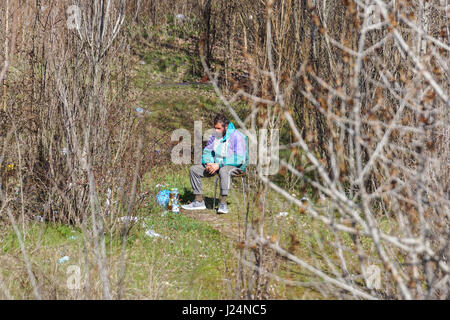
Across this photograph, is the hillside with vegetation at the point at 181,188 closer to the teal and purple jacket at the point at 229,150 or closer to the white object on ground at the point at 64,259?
the white object on ground at the point at 64,259

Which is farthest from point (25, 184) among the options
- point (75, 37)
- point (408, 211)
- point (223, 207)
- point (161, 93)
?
point (161, 93)

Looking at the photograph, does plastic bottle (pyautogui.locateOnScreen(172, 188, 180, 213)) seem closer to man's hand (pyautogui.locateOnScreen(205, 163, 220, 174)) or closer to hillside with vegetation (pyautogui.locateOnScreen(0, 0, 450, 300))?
hillside with vegetation (pyautogui.locateOnScreen(0, 0, 450, 300))

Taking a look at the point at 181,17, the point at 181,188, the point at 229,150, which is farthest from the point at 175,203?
the point at 181,17

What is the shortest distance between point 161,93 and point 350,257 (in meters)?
8.73

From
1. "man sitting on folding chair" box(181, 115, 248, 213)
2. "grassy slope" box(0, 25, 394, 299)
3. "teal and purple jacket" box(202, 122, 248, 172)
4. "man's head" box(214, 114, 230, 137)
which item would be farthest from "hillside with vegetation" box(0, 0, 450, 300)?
"man's head" box(214, 114, 230, 137)

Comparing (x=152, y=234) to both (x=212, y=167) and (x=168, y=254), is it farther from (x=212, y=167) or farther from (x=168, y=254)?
(x=212, y=167)

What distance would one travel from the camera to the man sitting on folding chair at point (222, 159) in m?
6.50

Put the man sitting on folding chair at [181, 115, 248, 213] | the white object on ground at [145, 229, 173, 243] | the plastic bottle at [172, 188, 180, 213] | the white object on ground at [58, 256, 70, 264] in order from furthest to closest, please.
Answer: the man sitting on folding chair at [181, 115, 248, 213]
the plastic bottle at [172, 188, 180, 213]
the white object on ground at [145, 229, 173, 243]
the white object on ground at [58, 256, 70, 264]

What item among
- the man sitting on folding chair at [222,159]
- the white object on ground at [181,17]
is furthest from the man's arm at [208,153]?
the white object on ground at [181,17]

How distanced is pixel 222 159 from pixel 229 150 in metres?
0.17

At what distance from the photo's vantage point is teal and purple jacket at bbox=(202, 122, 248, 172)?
6531mm

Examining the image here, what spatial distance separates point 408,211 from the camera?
2873 mm

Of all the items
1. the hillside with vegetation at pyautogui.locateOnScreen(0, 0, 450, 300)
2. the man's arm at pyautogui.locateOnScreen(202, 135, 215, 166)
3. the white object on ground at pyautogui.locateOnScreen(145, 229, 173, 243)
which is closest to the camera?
the hillside with vegetation at pyautogui.locateOnScreen(0, 0, 450, 300)
